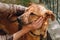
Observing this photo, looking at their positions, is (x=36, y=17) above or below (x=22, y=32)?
above

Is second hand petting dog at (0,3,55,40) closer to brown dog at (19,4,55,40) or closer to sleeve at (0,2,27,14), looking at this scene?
brown dog at (19,4,55,40)

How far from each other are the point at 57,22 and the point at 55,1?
0.55 meters

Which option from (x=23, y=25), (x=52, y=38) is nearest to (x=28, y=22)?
(x=23, y=25)

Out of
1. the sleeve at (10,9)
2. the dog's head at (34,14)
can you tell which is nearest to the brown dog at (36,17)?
the dog's head at (34,14)

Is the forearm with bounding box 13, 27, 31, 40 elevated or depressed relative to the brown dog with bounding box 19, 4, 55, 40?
depressed

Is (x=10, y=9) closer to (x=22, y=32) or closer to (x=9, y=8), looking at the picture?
(x=9, y=8)

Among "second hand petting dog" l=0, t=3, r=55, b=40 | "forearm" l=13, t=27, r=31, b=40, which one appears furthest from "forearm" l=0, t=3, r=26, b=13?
"forearm" l=13, t=27, r=31, b=40

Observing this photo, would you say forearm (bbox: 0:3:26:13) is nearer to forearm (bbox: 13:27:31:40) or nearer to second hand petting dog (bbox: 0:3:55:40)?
second hand petting dog (bbox: 0:3:55:40)

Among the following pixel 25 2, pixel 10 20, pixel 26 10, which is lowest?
pixel 25 2

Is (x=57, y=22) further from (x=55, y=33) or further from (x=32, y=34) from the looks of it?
(x=32, y=34)

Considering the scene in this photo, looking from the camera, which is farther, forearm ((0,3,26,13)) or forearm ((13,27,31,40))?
forearm ((0,3,26,13))

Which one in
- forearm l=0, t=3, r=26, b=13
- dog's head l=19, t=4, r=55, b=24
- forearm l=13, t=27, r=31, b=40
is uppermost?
dog's head l=19, t=4, r=55, b=24

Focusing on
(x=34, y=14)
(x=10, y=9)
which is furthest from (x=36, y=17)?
(x=10, y=9)

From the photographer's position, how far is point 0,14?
531 centimetres
